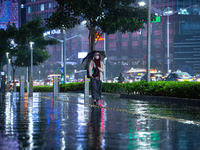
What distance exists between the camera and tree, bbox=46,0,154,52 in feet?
93.7

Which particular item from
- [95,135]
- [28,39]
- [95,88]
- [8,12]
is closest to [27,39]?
[28,39]

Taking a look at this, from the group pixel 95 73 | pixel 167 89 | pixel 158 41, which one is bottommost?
pixel 167 89

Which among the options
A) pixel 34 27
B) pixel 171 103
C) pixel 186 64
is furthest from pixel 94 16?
pixel 186 64

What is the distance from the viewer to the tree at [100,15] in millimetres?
28547

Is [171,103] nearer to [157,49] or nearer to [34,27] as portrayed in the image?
[34,27]

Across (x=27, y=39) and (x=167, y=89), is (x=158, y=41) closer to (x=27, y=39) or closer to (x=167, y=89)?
(x=27, y=39)

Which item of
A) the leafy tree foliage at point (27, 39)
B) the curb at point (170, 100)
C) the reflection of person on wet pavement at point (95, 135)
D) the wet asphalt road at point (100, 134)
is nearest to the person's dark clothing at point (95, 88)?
the curb at point (170, 100)

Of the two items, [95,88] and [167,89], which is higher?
[95,88]

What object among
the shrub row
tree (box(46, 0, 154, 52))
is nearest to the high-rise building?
tree (box(46, 0, 154, 52))

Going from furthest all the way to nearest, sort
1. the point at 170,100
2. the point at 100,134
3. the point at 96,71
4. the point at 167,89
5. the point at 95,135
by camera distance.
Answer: the point at 167,89 → the point at 170,100 → the point at 96,71 → the point at 100,134 → the point at 95,135

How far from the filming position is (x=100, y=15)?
2978 cm

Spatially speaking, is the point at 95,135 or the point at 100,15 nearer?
the point at 95,135

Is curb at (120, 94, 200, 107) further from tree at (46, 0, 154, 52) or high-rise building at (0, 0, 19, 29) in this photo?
high-rise building at (0, 0, 19, 29)

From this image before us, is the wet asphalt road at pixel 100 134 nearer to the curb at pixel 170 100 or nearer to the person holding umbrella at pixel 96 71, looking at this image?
the person holding umbrella at pixel 96 71
